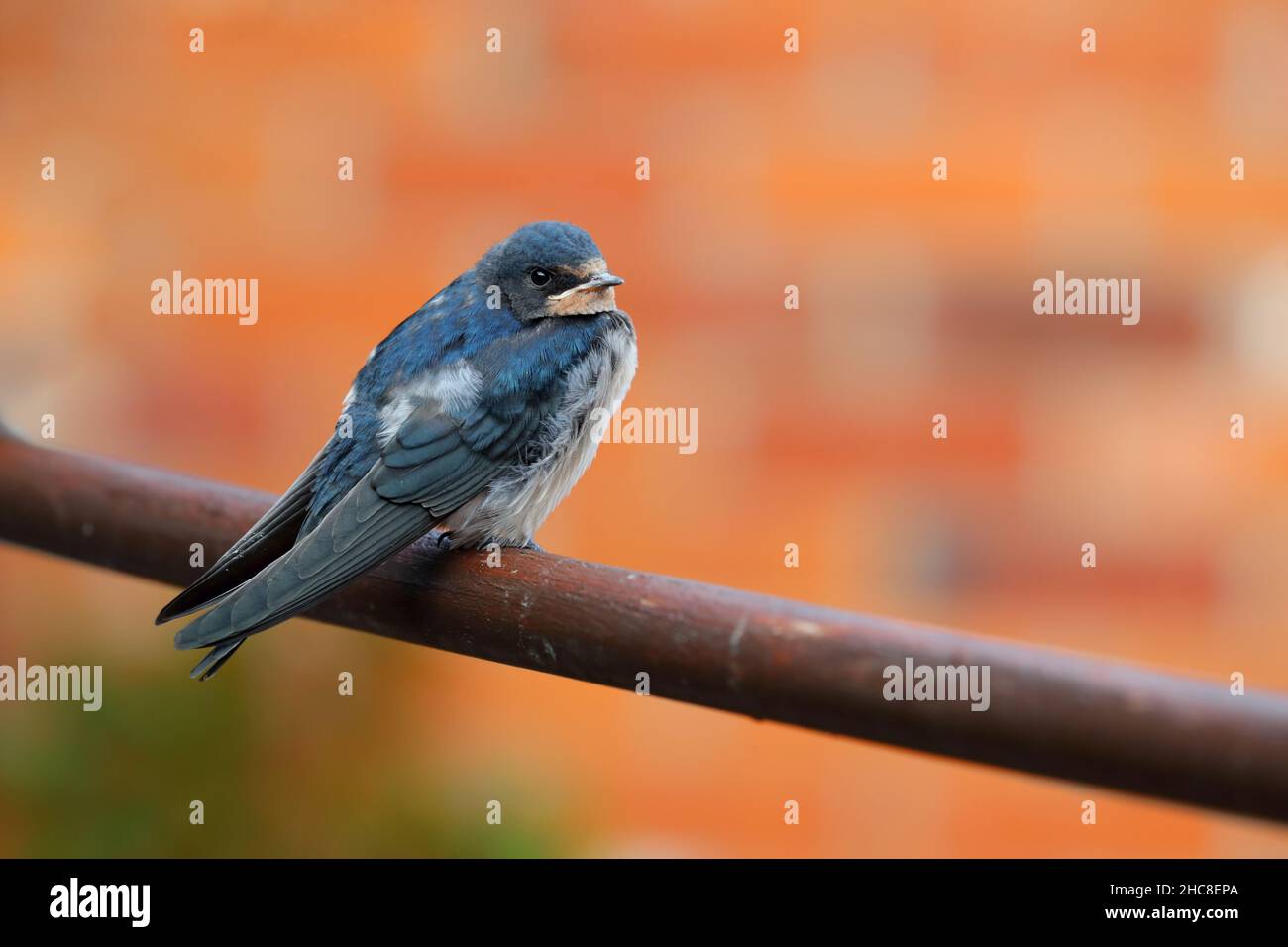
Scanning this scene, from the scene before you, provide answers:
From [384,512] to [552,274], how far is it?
47 cm

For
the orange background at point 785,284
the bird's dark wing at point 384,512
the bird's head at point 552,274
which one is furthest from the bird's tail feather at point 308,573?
the orange background at point 785,284

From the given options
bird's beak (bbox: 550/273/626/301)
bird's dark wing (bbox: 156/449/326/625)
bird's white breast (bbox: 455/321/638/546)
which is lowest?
bird's dark wing (bbox: 156/449/326/625)

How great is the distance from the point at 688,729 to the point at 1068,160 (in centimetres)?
213

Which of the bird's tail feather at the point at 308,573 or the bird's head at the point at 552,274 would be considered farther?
the bird's head at the point at 552,274

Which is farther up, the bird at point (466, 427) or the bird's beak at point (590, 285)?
the bird's beak at point (590, 285)

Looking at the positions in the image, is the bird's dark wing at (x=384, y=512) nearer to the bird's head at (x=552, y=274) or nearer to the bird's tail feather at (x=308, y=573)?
the bird's tail feather at (x=308, y=573)

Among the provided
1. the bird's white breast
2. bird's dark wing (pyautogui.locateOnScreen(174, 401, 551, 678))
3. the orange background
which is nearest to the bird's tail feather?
bird's dark wing (pyautogui.locateOnScreen(174, 401, 551, 678))

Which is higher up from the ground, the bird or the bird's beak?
the bird's beak

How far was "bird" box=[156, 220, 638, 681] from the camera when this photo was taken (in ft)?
5.35

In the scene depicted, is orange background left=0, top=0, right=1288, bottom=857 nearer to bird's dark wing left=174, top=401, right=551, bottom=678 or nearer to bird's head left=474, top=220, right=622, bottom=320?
bird's head left=474, top=220, right=622, bottom=320

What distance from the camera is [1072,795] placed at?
181 inches

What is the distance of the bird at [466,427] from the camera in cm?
163

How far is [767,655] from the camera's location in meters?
1.06

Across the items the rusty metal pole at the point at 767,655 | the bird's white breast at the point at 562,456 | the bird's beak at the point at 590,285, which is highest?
the bird's beak at the point at 590,285
